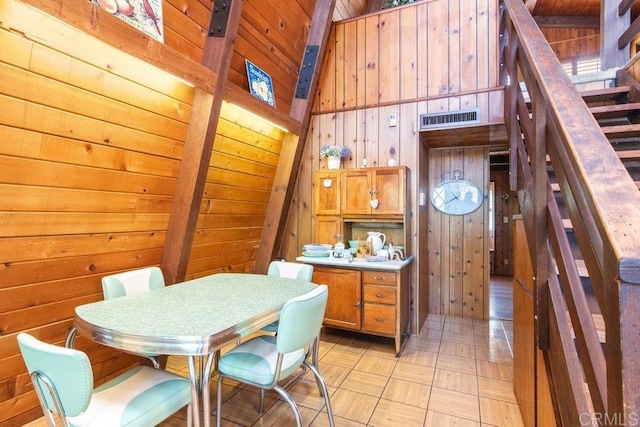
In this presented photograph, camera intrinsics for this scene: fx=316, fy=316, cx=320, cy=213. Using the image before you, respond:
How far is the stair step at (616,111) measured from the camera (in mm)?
2123

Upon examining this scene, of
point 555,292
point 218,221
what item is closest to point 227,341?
point 555,292

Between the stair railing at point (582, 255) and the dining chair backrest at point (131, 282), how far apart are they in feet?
7.33

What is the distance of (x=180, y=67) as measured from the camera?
6.48 ft

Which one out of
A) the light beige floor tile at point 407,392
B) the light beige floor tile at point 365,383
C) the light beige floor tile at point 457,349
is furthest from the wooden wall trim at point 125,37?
the light beige floor tile at point 457,349

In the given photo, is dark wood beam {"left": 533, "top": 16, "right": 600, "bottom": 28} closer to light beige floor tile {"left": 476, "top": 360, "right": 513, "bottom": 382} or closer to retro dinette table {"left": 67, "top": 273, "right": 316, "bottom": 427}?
light beige floor tile {"left": 476, "top": 360, "right": 513, "bottom": 382}

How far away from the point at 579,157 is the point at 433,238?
10.3ft

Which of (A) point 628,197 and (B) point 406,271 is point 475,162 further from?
(A) point 628,197

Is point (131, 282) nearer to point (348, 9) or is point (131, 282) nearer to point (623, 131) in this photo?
point (623, 131)

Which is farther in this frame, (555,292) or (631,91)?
(631,91)

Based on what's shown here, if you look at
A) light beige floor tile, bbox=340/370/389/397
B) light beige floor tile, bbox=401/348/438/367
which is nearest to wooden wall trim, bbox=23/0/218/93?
light beige floor tile, bbox=340/370/389/397

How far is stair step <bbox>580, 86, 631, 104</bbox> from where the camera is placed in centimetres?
236

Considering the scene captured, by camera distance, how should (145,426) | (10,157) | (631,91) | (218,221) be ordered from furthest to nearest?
(218,221) < (631,91) < (10,157) < (145,426)

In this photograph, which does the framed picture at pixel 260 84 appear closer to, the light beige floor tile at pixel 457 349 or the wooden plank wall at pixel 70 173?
the wooden plank wall at pixel 70 173

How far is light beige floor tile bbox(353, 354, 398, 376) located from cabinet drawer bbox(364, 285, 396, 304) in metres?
0.49
